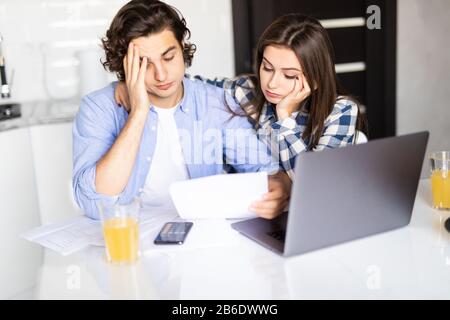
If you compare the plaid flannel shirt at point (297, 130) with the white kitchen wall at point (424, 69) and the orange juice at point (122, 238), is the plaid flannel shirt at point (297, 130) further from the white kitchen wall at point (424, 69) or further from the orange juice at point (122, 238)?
the white kitchen wall at point (424, 69)

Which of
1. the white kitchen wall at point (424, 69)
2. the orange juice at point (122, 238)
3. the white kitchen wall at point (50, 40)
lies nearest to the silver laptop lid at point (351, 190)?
the orange juice at point (122, 238)

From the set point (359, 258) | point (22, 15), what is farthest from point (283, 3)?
point (359, 258)

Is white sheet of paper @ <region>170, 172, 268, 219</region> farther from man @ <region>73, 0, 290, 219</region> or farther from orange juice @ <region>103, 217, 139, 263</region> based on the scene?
orange juice @ <region>103, 217, 139, 263</region>

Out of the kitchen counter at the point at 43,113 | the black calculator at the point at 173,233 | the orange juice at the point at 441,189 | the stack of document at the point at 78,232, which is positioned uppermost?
the kitchen counter at the point at 43,113

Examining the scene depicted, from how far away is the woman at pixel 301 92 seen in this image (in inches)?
64.1

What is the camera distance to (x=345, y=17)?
329 cm

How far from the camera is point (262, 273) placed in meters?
1.04

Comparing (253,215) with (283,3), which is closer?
(253,215)

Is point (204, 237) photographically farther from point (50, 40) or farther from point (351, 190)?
point (50, 40)

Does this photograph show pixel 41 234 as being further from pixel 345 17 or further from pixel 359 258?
pixel 345 17

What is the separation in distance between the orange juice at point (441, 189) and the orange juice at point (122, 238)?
0.73m

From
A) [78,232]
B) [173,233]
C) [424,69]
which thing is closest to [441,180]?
[173,233]

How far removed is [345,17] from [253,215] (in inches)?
89.5
